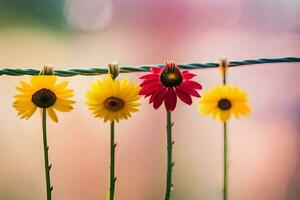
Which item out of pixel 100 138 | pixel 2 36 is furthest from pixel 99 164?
pixel 2 36

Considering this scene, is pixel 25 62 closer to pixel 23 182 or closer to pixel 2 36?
pixel 2 36

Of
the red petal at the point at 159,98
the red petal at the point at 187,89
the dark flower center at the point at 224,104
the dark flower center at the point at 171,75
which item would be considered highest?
the dark flower center at the point at 171,75

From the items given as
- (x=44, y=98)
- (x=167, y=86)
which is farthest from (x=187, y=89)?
(x=44, y=98)

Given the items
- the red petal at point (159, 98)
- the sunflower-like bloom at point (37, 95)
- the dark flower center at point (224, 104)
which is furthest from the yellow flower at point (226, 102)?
the sunflower-like bloom at point (37, 95)

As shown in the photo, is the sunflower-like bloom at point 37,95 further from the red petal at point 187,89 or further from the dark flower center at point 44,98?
the red petal at point 187,89

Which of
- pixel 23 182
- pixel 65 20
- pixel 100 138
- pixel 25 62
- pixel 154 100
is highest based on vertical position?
pixel 65 20

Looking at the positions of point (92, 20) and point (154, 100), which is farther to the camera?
point (92, 20)

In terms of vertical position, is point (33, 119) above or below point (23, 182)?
above
